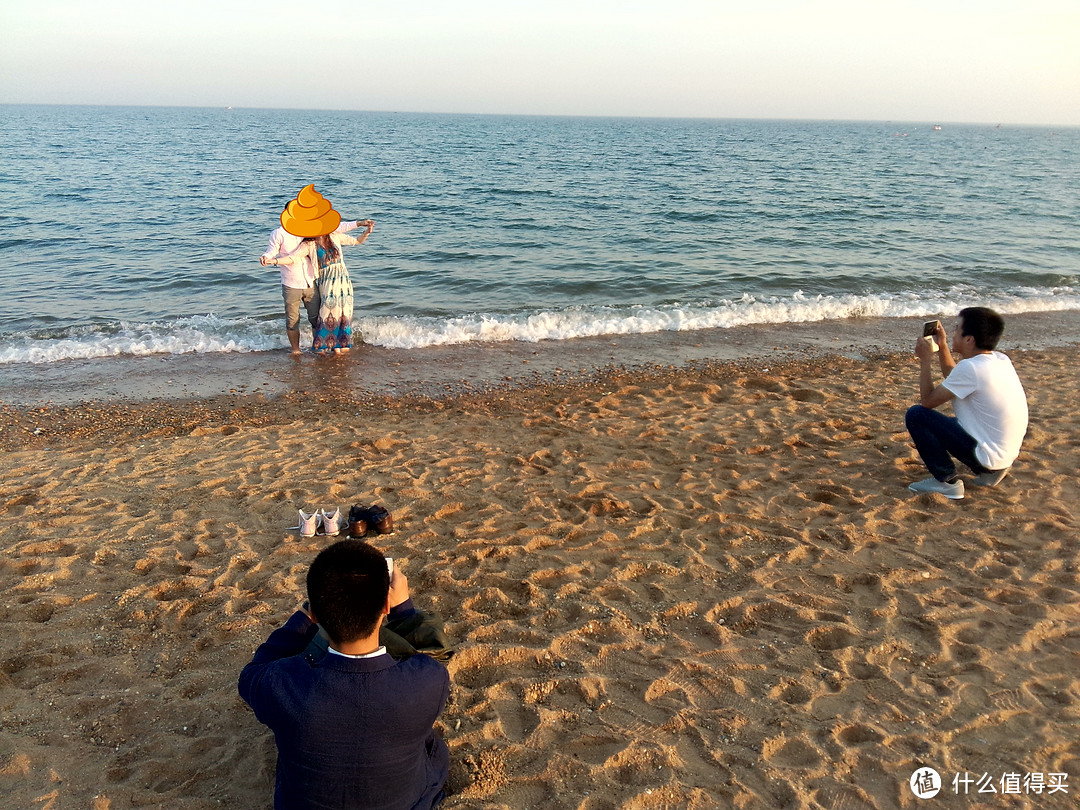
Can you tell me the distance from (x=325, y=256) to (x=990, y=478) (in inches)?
266

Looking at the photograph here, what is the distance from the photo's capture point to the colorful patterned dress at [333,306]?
805 centimetres

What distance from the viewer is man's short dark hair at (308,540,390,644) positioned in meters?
1.97

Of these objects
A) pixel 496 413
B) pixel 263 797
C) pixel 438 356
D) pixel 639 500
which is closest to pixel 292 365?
pixel 438 356

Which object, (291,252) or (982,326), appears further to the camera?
(291,252)

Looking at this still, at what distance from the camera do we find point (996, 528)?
437 centimetres

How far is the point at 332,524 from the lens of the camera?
4.36m

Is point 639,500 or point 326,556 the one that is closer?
point 326,556

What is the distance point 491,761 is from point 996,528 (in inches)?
139

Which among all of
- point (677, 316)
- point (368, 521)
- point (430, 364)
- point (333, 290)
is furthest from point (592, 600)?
point (677, 316)

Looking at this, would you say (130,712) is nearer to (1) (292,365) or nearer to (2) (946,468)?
(2) (946,468)

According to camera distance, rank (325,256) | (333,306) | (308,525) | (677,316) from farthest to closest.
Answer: (677,316)
(333,306)
(325,256)
(308,525)

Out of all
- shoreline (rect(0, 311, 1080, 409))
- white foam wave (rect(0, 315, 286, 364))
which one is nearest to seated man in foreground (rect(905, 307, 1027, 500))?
shoreline (rect(0, 311, 1080, 409))
